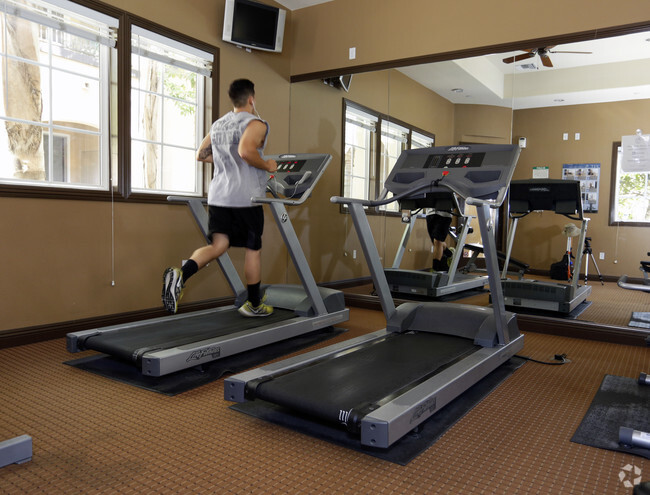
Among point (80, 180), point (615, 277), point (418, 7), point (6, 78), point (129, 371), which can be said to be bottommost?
point (129, 371)

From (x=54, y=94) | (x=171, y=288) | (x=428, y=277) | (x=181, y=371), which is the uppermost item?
(x=54, y=94)

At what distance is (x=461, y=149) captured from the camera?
2914 mm

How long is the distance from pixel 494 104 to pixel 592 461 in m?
3.40

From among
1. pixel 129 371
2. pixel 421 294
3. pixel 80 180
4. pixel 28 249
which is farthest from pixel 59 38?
pixel 421 294

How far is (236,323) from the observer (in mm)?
3311

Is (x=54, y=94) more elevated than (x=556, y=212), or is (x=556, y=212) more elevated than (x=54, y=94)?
(x=54, y=94)

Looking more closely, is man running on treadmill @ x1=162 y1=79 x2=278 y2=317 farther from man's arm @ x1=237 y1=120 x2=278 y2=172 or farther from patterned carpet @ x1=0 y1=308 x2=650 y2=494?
patterned carpet @ x1=0 y1=308 x2=650 y2=494

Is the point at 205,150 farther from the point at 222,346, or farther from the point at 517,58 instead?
the point at 517,58

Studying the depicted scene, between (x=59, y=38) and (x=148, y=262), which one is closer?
(x=59, y=38)

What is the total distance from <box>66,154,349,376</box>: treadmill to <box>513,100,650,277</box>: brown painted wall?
1949mm

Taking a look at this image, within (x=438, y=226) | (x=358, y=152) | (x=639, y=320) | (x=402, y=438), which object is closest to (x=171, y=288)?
(x=402, y=438)

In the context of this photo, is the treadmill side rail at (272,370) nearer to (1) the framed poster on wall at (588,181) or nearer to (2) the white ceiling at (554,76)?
(1) the framed poster on wall at (588,181)

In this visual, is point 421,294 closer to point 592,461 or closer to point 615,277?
point 615,277

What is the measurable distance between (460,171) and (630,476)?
5.45 feet
